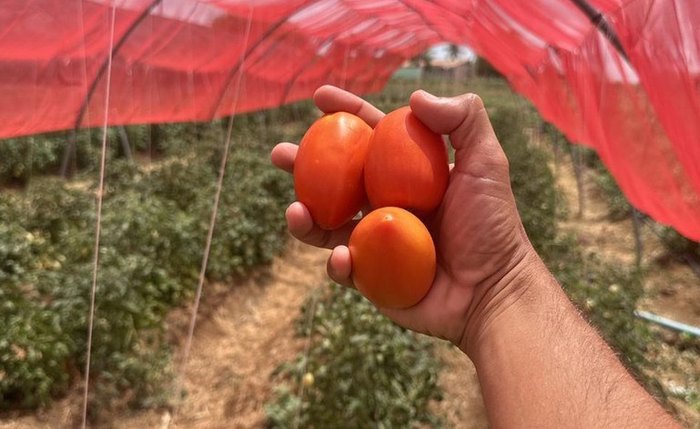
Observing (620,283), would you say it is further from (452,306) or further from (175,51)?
(175,51)

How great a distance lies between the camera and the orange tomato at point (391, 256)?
1166 mm

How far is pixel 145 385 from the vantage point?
3092 mm

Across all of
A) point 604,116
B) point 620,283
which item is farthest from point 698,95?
point 620,283

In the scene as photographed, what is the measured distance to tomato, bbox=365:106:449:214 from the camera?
4.03 ft

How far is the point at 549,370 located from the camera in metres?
1.13

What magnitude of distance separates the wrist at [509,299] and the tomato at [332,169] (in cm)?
38

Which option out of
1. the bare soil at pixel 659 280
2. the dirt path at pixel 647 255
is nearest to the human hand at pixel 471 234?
the bare soil at pixel 659 280

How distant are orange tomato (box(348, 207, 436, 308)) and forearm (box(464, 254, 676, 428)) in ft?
0.72

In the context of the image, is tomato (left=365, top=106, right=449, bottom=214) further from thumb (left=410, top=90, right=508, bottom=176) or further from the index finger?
the index finger

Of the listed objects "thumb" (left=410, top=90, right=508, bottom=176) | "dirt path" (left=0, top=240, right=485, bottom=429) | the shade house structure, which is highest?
"thumb" (left=410, top=90, right=508, bottom=176)

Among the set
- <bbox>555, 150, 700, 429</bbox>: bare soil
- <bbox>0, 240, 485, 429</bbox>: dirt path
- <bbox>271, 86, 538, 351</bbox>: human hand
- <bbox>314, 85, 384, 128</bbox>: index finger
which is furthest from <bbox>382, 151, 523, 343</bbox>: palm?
<bbox>555, 150, 700, 429</bbox>: bare soil

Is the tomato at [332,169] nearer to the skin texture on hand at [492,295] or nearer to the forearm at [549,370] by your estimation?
the skin texture on hand at [492,295]

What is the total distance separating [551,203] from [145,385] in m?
4.45

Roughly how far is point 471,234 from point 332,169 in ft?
1.20
